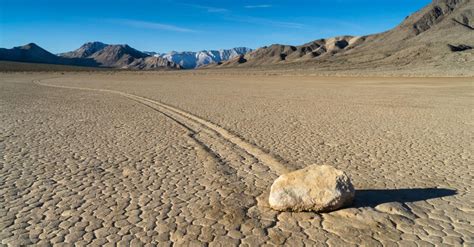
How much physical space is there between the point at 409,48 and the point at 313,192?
83.3 metres

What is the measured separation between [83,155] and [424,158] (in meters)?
6.08

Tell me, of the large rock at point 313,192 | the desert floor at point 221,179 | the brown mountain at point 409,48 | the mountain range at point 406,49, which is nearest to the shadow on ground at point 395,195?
the desert floor at point 221,179

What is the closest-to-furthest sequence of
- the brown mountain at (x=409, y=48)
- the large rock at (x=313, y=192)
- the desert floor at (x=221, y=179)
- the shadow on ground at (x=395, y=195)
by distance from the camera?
the desert floor at (x=221, y=179) → the large rock at (x=313, y=192) → the shadow on ground at (x=395, y=195) → the brown mountain at (x=409, y=48)

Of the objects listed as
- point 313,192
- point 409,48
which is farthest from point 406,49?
point 313,192

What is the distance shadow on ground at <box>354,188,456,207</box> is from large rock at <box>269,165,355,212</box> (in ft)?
1.34

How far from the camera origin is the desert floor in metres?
4.36

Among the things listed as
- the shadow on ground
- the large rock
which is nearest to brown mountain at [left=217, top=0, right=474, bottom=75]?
the shadow on ground

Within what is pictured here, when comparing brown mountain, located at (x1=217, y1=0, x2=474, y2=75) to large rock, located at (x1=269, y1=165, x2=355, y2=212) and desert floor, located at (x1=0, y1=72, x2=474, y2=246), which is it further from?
large rock, located at (x1=269, y1=165, x2=355, y2=212)

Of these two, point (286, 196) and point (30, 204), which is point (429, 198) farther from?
point (30, 204)

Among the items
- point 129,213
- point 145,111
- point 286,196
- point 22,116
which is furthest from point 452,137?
point 22,116

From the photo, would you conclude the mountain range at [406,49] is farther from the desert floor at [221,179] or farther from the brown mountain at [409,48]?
the desert floor at [221,179]

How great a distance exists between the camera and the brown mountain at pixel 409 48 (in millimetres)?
66688

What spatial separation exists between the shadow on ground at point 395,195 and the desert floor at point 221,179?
1 centimetres

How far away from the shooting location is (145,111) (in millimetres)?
14750
